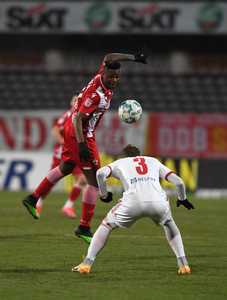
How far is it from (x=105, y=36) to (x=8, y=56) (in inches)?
129

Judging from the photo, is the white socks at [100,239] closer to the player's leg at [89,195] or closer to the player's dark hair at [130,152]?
the player's dark hair at [130,152]

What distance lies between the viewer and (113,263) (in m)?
9.43

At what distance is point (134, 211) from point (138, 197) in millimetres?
127

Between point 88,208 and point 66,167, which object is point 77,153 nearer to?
point 66,167

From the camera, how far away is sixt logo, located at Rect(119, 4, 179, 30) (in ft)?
93.8

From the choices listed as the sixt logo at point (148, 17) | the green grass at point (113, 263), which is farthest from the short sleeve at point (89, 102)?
the sixt logo at point (148, 17)

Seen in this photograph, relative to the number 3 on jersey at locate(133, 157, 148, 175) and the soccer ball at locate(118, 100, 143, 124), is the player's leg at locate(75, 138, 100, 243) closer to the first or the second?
the soccer ball at locate(118, 100, 143, 124)

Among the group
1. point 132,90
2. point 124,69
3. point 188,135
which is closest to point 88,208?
point 188,135

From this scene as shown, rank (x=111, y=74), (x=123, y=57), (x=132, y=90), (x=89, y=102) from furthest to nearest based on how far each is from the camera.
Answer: (x=132, y=90) < (x=89, y=102) < (x=111, y=74) < (x=123, y=57)

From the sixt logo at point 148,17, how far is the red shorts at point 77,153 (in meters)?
17.7

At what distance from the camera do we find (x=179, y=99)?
28.6m

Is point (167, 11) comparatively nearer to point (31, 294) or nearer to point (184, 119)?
point (184, 119)

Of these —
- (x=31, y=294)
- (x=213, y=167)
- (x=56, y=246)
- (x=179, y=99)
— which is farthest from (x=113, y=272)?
(x=179, y=99)

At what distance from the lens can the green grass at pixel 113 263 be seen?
25.4ft
